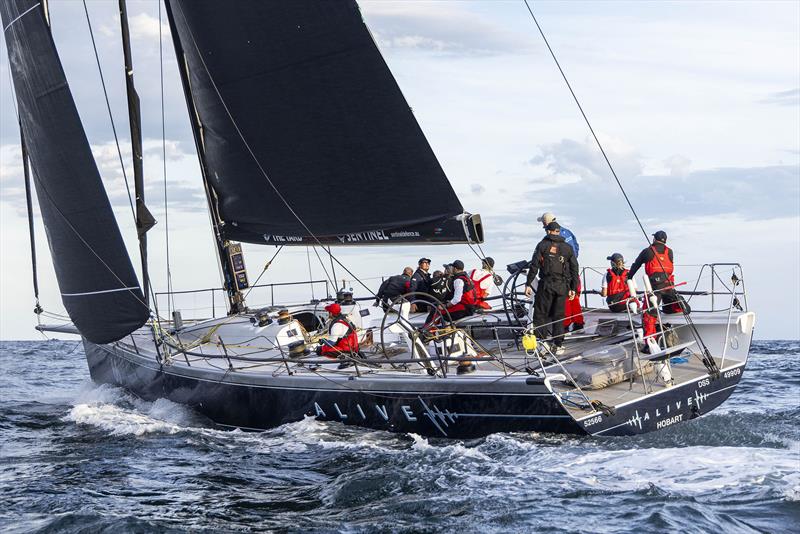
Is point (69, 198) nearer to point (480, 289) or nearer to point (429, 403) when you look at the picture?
point (480, 289)

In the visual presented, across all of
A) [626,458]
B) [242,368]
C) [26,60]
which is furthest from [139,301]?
[626,458]

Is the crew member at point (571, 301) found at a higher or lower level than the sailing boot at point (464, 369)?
higher

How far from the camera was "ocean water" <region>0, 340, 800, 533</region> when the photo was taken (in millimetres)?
8481

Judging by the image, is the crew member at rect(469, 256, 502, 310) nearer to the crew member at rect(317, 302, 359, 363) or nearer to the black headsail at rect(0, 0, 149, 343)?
the crew member at rect(317, 302, 359, 363)

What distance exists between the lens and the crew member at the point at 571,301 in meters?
12.6

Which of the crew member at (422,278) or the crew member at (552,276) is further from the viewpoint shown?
the crew member at (422,278)

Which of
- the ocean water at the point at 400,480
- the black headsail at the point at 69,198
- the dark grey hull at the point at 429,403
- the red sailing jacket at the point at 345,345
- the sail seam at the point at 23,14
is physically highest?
the sail seam at the point at 23,14

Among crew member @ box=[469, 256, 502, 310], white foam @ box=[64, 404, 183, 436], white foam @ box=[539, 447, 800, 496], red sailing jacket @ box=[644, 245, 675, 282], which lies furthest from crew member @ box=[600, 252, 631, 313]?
white foam @ box=[64, 404, 183, 436]

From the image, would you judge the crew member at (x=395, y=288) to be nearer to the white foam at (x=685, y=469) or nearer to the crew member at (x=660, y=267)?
the crew member at (x=660, y=267)

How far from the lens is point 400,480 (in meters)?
9.85

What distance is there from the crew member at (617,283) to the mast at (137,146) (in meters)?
7.17

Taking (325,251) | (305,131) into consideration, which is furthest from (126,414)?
(305,131)

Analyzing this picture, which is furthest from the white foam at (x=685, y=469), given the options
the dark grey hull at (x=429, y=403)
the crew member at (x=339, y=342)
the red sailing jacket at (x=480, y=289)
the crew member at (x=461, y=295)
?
the red sailing jacket at (x=480, y=289)

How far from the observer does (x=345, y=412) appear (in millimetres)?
12289
